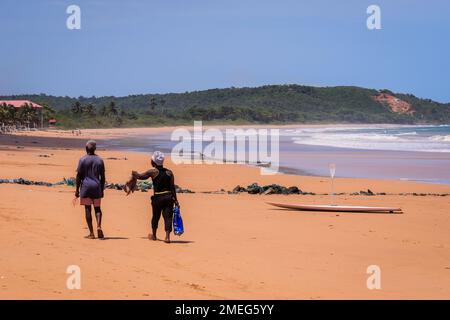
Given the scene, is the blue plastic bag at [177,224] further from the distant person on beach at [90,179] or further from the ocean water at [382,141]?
the ocean water at [382,141]

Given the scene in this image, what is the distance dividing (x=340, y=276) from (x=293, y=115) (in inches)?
6276

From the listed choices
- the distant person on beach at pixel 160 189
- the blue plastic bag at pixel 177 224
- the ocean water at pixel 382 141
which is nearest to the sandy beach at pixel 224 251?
the blue plastic bag at pixel 177 224

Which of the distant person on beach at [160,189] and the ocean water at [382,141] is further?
the ocean water at [382,141]

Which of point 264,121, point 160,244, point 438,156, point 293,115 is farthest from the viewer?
point 293,115

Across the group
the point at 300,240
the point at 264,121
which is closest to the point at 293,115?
the point at 264,121

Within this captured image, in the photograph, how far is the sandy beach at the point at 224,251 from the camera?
7.51m

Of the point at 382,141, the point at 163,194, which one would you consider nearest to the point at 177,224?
the point at 163,194

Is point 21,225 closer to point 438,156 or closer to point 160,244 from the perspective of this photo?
point 160,244

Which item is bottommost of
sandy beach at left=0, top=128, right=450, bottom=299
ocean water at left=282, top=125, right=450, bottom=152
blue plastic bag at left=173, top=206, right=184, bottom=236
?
ocean water at left=282, top=125, right=450, bottom=152

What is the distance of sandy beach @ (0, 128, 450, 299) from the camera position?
24.6 ft

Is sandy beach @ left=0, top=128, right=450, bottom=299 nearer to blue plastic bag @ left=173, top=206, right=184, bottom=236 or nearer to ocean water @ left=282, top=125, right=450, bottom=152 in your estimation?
blue plastic bag @ left=173, top=206, right=184, bottom=236

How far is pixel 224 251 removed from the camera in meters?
9.76

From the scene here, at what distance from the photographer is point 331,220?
43.0 ft

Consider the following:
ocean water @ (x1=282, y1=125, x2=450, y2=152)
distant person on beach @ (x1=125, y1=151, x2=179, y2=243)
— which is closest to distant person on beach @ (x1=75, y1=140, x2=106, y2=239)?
distant person on beach @ (x1=125, y1=151, x2=179, y2=243)
